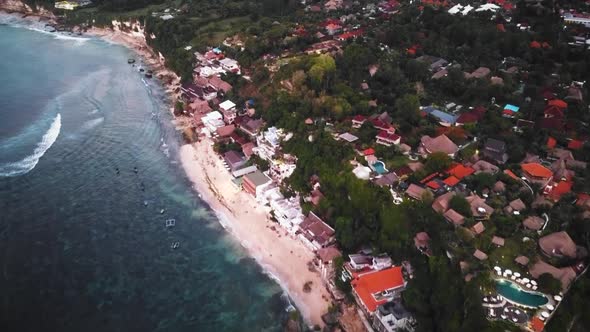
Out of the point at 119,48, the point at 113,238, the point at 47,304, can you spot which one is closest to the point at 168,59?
the point at 119,48

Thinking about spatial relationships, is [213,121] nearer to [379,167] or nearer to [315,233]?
[379,167]

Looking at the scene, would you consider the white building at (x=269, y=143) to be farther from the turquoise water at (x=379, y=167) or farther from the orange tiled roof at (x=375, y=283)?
the orange tiled roof at (x=375, y=283)

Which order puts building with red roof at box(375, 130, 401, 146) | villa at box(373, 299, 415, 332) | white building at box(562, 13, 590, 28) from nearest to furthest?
villa at box(373, 299, 415, 332) < building with red roof at box(375, 130, 401, 146) < white building at box(562, 13, 590, 28)

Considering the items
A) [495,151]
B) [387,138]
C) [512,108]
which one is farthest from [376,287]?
[512,108]

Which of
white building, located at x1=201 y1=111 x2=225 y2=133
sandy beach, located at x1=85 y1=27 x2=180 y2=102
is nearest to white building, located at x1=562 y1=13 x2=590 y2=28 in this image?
white building, located at x1=201 y1=111 x2=225 y2=133

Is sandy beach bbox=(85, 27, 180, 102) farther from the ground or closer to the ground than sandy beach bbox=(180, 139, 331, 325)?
farther from the ground

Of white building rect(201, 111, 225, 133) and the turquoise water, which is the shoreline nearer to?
white building rect(201, 111, 225, 133)
